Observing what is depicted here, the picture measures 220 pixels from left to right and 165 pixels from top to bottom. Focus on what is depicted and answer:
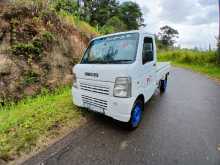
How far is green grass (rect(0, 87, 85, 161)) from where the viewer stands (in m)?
3.16

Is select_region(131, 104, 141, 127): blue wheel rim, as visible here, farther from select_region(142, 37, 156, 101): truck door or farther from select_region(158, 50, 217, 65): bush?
select_region(158, 50, 217, 65): bush

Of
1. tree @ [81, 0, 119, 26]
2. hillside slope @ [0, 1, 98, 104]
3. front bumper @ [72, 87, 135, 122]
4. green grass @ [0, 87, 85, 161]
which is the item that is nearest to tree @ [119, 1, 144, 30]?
tree @ [81, 0, 119, 26]

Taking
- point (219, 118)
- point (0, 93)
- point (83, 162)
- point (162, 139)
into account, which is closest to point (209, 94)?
point (219, 118)

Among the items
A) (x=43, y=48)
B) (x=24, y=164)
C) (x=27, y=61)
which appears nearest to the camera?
(x=24, y=164)

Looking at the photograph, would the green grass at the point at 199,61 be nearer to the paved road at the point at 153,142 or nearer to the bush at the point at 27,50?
the paved road at the point at 153,142

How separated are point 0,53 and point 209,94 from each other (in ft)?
24.2

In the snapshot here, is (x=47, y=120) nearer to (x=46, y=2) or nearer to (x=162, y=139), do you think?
(x=162, y=139)

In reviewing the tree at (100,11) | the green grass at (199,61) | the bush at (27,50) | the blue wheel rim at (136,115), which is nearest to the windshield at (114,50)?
the blue wheel rim at (136,115)

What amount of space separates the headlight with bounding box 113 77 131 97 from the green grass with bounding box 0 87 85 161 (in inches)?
54.5

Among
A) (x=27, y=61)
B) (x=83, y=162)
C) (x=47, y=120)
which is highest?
(x=27, y=61)

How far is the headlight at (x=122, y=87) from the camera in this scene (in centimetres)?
339

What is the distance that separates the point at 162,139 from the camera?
11.5ft

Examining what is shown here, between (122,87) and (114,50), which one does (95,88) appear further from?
(114,50)

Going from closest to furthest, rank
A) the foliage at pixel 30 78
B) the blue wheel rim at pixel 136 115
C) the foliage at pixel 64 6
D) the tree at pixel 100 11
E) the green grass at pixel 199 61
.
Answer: the blue wheel rim at pixel 136 115 < the foliage at pixel 30 78 < the foliage at pixel 64 6 < the green grass at pixel 199 61 < the tree at pixel 100 11
